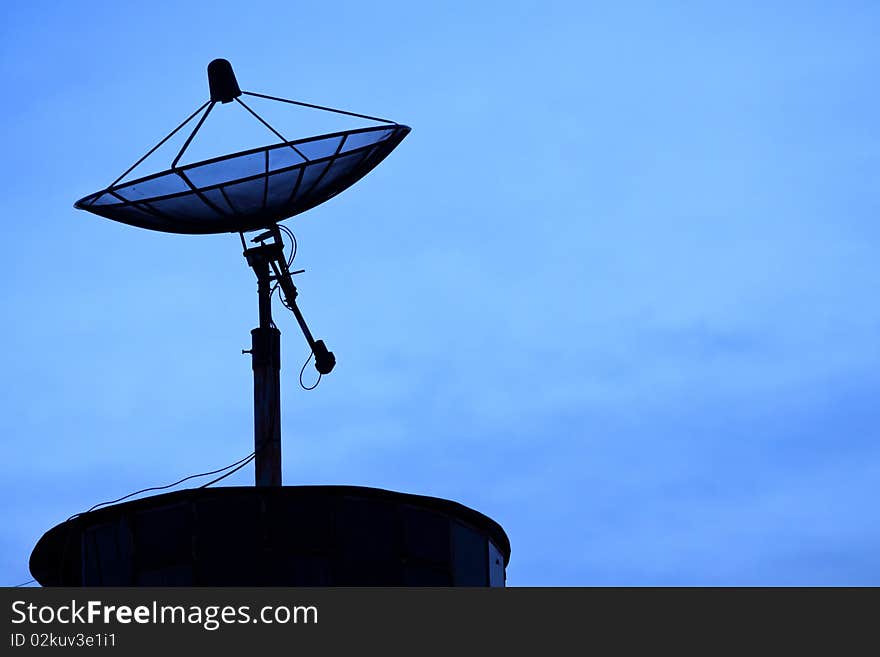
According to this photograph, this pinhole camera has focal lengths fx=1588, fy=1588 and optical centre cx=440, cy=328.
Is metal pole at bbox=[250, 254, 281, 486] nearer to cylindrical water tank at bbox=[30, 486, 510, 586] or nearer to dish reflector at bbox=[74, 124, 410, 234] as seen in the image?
dish reflector at bbox=[74, 124, 410, 234]

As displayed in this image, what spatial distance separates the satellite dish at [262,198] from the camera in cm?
2808

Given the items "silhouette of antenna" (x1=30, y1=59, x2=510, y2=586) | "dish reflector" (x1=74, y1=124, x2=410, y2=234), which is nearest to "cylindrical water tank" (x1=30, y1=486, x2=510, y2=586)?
"silhouette of antenna" (x1=30, y1=59, x2=510, y2=586)

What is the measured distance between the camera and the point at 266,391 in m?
29.6

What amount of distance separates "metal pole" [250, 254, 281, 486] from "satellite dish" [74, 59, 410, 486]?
0.7 inches

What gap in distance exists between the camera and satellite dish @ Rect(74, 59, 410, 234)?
28047 millimetres

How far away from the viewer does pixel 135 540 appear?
26719 millimetres

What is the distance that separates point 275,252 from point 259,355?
199 centimetres

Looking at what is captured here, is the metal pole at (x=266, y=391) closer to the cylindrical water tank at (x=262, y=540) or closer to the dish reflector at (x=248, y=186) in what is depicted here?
the dish reflector at (x=248, y=186)

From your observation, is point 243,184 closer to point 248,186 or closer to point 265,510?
point 248,186

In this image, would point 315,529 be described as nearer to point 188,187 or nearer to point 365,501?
point 365,501

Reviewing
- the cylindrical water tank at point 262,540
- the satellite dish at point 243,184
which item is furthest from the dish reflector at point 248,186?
the cylindrical water tank at point 262,540

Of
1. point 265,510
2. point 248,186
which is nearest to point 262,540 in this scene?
point 265,510
